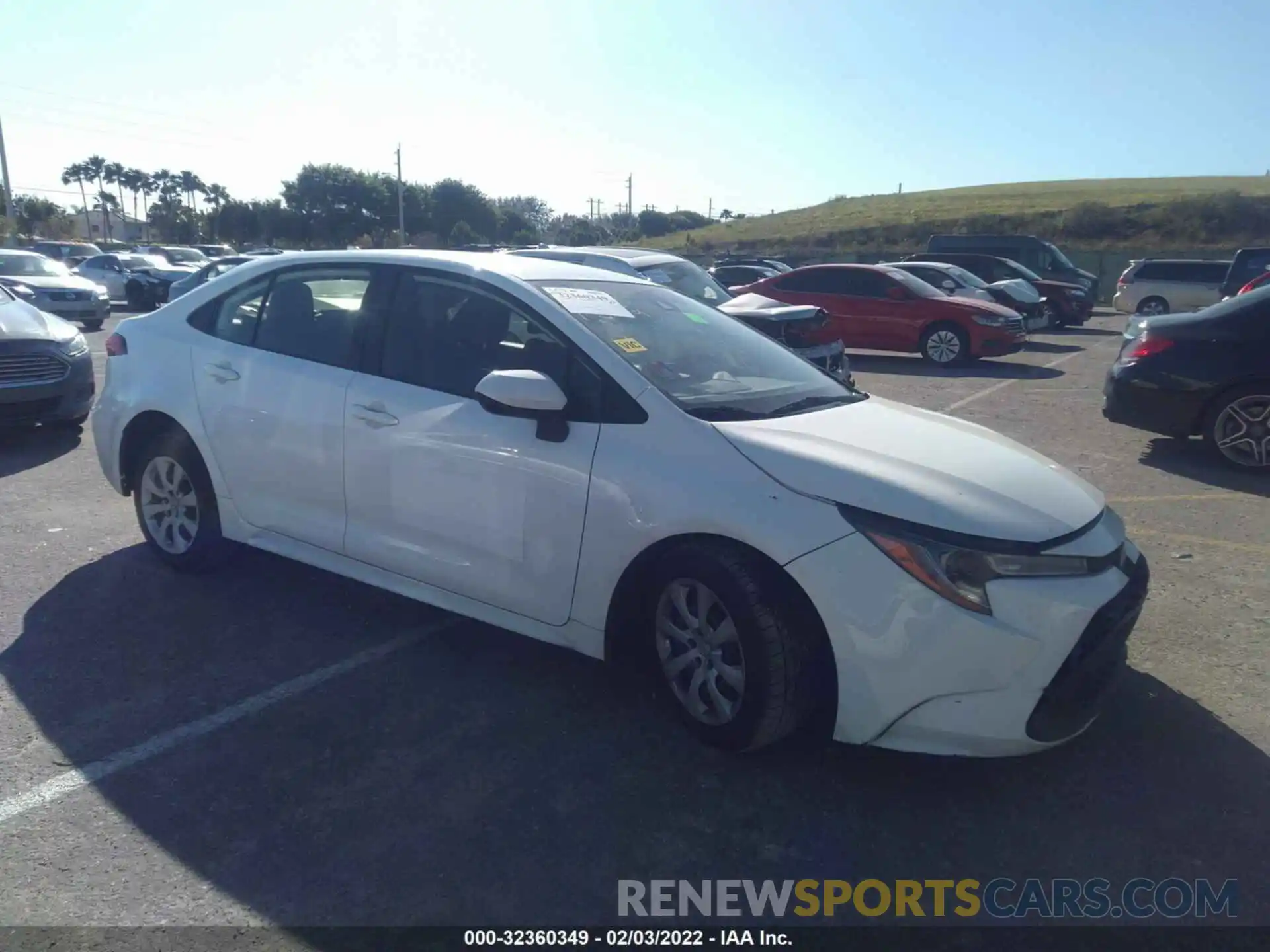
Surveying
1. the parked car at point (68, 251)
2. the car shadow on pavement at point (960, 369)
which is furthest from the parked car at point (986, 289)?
the parked car at point (68, 251)

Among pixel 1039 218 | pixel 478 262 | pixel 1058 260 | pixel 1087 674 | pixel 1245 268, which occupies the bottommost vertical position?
pixel 1087 674

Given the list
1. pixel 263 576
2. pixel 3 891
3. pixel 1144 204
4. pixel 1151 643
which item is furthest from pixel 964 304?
pixel 1144 204

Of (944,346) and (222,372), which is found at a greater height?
(222,372)

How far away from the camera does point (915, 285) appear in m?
15.4

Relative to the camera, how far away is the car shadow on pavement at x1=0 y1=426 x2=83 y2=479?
25.1 ft

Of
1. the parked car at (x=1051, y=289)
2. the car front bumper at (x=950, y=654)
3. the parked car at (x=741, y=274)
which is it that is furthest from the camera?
the parked car at (x=741, y=274)

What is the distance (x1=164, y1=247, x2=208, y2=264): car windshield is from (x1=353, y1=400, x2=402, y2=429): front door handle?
30660 millimetres

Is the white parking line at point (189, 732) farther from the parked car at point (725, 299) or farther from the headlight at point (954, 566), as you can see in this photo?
the parked car at point (725, 299)

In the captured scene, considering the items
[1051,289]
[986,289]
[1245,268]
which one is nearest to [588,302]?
[986,289]

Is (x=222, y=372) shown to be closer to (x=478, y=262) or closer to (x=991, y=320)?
(x=478, y=262)

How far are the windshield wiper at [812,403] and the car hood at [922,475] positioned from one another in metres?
0.06

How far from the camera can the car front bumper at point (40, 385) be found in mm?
7965

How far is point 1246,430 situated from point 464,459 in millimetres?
6520

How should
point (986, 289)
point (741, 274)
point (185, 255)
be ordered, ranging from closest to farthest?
point (986, 289), point (741, 274), point (185, 255)
